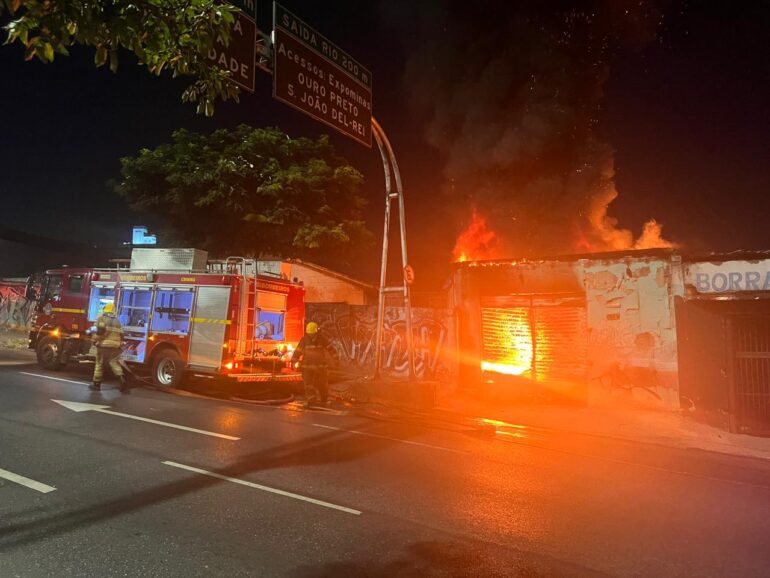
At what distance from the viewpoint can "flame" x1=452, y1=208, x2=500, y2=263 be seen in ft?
73.8

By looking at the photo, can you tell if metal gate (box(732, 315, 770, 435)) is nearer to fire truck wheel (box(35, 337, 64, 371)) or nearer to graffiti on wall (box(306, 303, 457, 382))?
graffiti on wall (box(306, 303, 457, 382))

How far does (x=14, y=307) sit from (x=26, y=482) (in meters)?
22.0

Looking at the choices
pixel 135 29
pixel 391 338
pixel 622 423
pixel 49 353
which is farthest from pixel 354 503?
pixel 49 353

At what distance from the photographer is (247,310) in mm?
10289

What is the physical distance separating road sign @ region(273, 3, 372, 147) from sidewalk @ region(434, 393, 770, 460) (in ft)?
18.4

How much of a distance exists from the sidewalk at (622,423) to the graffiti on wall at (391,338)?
1976 millimetres

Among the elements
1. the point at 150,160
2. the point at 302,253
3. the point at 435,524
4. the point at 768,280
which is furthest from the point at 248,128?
the point at 435,524

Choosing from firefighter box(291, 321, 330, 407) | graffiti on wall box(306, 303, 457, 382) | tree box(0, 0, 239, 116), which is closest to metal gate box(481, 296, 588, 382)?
graffiti on wall box(306, 303, 457, 382)

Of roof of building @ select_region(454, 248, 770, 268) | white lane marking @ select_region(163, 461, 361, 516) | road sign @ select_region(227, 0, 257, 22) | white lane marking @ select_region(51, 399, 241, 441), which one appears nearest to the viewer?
white lane marking @ select_region(163, 461, 361, 516)

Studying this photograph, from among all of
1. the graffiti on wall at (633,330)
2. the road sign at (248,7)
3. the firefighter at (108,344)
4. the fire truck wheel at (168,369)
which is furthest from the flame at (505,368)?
the road sign at (248,7)

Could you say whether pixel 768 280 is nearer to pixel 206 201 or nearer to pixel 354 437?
pixel 354 437

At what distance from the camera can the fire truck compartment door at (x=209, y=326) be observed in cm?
1008

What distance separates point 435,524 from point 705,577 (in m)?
1.86

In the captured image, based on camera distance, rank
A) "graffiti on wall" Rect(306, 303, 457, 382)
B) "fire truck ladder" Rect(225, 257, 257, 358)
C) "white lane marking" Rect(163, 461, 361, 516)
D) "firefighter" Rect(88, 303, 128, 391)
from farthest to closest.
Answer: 1. "graffiti on wall" Rect(306, 303, 457, 382)
2. "fire truck ladder" Rect(225, 257, 257, 358)
3. "firefighter" Rect(88, 303, 128, 391)
4. "white lane marking" Rect(163, 461, 361, 516)
